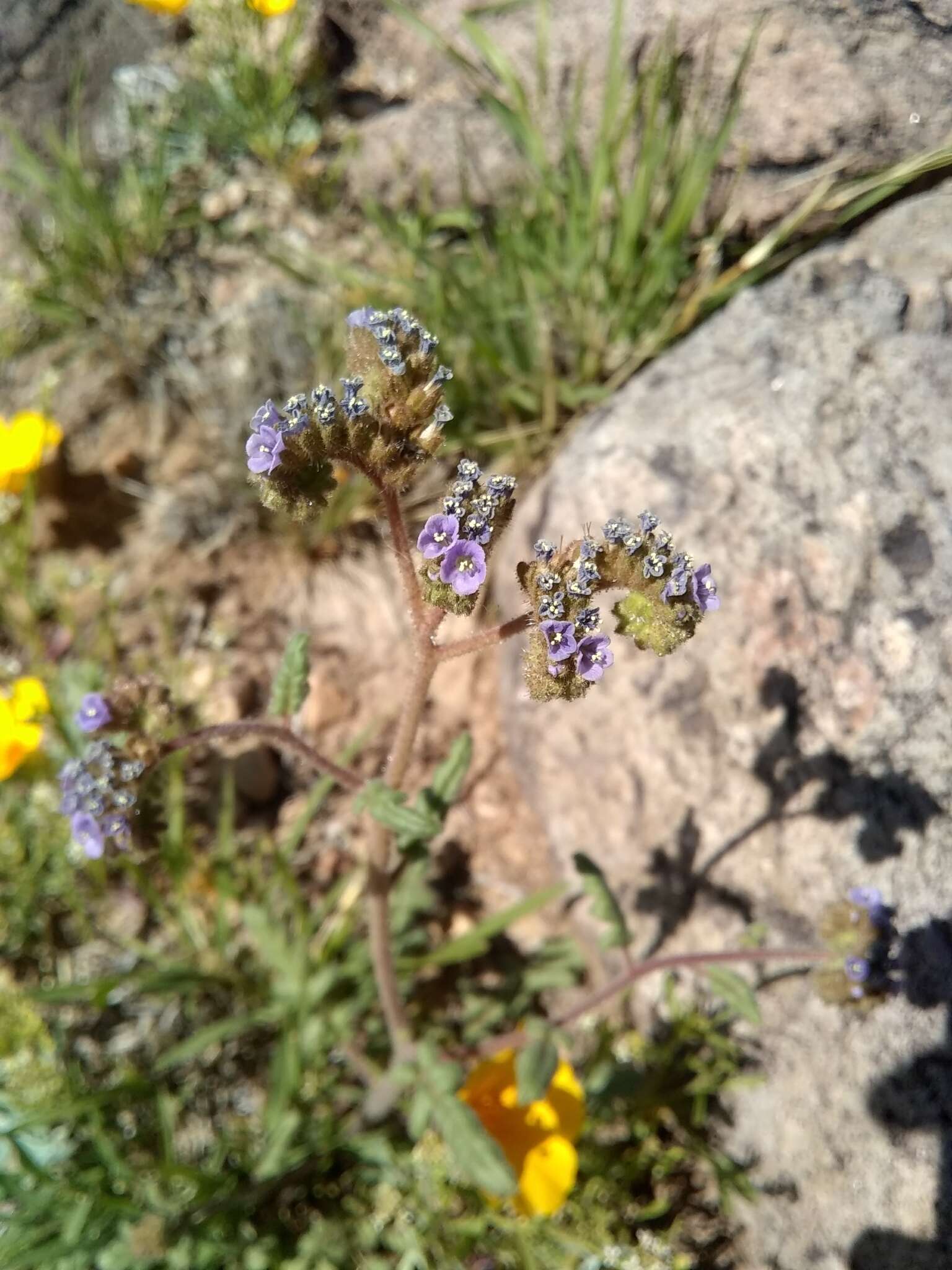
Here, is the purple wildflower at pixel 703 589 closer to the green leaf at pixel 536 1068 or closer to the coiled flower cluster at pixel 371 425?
the coiled flower cluster at pixel 371 425

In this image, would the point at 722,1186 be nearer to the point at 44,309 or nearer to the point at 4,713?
the point at 4,713

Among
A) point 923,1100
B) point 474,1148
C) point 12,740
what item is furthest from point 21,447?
point 923,1100

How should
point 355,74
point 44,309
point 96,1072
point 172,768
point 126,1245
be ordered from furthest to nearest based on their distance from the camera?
point 355,74 → point 44,309 → point 172,768 → point 96,1072 → point 126,1245

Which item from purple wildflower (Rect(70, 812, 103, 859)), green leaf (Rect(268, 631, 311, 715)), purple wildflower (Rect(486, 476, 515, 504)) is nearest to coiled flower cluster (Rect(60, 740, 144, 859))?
purple wildflower (Rect(70, 812, 103, 859))

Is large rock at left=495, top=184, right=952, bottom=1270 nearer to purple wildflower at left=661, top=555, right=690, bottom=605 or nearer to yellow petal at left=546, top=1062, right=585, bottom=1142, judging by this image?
yellow petal at left=546, top=1062, right=585, bottom=1142

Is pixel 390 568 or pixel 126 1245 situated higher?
pixel 390 568

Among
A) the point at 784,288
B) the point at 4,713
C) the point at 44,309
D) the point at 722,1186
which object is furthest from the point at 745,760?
the point at 44,309
